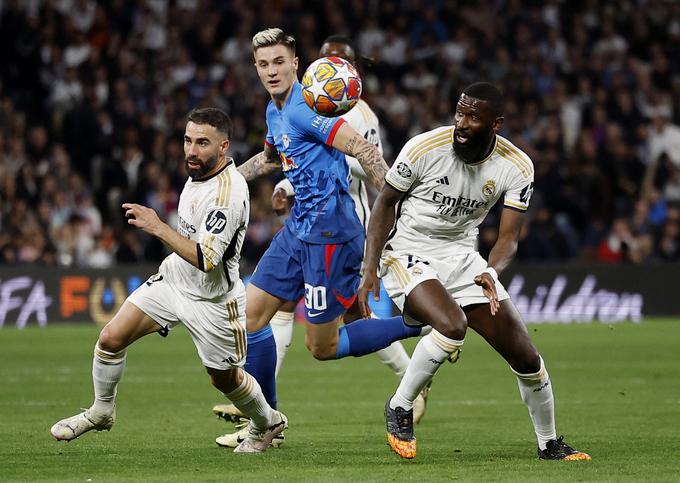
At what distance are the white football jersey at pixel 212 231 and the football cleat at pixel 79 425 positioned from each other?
0.90 m

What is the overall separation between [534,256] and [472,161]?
12.8m

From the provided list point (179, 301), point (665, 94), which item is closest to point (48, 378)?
point (179, 301)

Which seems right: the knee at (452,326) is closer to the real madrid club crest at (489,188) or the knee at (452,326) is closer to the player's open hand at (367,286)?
the player's open hand at (367,286)

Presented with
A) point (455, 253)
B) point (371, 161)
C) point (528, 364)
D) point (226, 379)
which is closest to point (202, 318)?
point (226, 379)

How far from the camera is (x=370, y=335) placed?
27.9ft

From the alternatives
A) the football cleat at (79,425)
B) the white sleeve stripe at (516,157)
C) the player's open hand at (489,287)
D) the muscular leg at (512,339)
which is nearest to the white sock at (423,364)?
the muscular leg at (512,339)

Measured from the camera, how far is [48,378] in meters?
12.5

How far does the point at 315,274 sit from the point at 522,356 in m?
1.74

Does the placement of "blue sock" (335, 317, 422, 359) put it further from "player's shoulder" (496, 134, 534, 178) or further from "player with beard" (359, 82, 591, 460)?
"player's shoulder" (496, 134, 534, 178)

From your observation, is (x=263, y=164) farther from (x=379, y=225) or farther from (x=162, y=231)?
(x=162, y=231)

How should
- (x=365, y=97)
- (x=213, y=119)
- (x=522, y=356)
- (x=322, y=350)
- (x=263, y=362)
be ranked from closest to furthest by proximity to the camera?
1. (x=522, y=356)
2. (x=213, y=119)
3. (x=263, y=362)
4. (x=322, y=350)
5. (x=365, y=97)

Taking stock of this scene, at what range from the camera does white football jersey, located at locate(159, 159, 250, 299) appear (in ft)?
23.3

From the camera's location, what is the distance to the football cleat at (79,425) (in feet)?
24.3

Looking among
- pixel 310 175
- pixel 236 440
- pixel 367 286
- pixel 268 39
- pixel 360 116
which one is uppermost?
pixel 268 39
